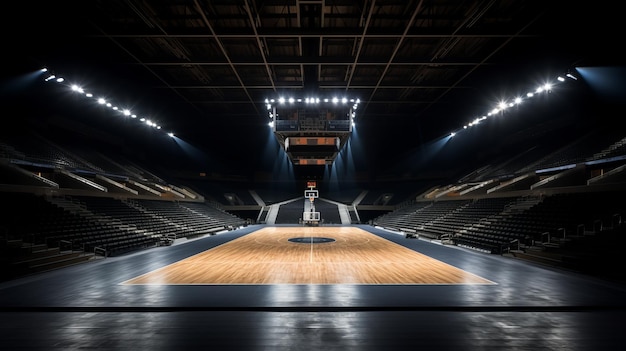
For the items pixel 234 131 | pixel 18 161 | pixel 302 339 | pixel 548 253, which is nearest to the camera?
pixel 302 339

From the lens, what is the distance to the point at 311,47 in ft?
38.1

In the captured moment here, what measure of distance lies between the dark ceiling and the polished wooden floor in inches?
320

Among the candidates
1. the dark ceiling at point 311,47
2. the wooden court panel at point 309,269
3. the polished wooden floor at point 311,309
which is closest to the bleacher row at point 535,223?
the polished wooden floor at point 311,309

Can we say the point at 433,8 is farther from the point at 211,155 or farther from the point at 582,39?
the point at 211,155

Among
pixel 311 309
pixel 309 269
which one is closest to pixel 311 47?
pixel 309 269

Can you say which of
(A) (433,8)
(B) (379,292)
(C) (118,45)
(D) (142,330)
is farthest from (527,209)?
(C) (118,45)

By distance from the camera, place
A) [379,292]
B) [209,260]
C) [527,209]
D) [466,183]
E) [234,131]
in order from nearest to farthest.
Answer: [379,292]
[209,260]
[527,209]
[466,183]
[234,131]

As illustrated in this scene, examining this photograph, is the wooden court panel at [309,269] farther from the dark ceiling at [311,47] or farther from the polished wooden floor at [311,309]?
the dark ceiling at [311,47]

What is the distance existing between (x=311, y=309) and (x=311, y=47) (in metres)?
10.6

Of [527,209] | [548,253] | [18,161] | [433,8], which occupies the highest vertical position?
[433,8]

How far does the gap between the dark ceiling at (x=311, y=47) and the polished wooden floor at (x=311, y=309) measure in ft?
26.7

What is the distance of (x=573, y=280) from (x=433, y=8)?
361 inches

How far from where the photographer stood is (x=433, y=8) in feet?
31.0

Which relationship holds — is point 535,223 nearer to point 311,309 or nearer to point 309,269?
point 309,269
